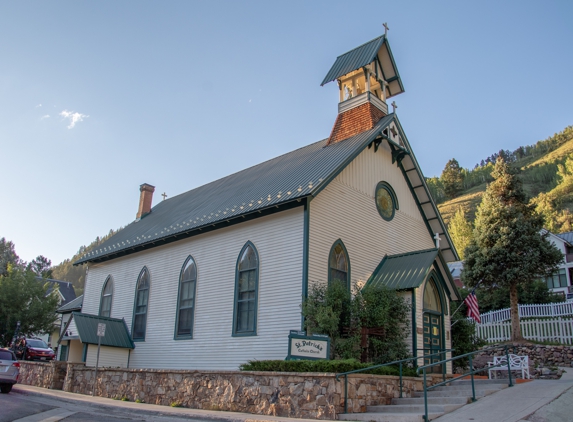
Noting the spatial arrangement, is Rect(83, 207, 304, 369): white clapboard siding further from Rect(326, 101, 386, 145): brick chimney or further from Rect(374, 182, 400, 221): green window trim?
Rect(326, 101, 386, 145): brick chimney

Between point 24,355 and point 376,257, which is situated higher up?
point 376,257

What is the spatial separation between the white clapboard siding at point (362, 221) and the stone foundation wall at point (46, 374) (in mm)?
Answer: 11114

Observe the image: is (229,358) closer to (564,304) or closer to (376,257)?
(376,257)

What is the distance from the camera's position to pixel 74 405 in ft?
49.3

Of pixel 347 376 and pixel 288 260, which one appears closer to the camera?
pixel 347 376

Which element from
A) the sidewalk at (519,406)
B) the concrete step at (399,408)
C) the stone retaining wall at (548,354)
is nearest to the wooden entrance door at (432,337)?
the sidewalk at (519,406)

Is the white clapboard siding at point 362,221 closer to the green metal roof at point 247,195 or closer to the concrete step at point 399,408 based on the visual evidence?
the green metal roof at point 247,195

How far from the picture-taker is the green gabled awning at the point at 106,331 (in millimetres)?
20969

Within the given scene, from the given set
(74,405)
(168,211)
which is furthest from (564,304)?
(74,405)

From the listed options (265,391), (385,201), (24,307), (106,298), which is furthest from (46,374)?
(24,307)

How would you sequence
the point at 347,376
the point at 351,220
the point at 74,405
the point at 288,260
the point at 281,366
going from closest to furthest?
1. the point at 347,376
2. the point at 281,366
3. the point at 74,405
4. the point at 288,260
5. the point at 351,220

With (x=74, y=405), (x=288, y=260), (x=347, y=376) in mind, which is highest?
(x=288, y=260)

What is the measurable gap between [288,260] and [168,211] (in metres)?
12.6

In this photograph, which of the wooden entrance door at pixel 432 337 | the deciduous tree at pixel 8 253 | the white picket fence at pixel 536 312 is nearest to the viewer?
the wooden entrance door at pixel 432 337
